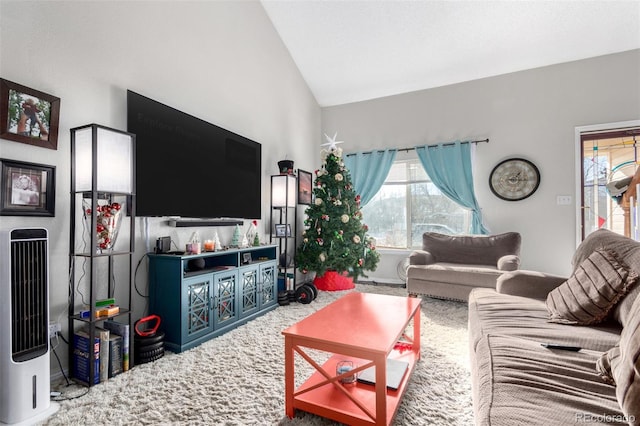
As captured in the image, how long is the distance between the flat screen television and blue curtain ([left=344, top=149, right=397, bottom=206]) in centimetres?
189

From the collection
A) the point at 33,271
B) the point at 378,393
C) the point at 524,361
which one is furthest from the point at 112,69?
the point at 524,361

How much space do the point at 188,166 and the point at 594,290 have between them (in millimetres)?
2981

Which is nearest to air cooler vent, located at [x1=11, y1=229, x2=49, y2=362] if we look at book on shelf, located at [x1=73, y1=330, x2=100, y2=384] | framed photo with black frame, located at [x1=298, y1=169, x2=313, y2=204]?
book on shelf, located at [x1=73, y1=330, x2=100, y2=384]

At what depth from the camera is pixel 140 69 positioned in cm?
252

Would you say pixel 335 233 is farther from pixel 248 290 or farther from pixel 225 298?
pixel 225 298

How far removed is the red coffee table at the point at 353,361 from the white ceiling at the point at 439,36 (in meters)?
3.49

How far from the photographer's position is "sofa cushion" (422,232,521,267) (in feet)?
12.4

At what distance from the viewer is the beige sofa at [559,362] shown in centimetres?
90

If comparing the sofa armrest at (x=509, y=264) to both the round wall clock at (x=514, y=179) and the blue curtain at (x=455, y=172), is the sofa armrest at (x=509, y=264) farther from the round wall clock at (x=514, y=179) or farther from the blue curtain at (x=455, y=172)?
the round wall clock at (x=514, y=179)

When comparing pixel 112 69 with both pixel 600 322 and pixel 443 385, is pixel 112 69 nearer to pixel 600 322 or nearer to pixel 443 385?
pixel 443 385

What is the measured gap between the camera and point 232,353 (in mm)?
2299

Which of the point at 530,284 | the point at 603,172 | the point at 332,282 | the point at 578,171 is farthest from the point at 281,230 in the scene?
the point at 603,172

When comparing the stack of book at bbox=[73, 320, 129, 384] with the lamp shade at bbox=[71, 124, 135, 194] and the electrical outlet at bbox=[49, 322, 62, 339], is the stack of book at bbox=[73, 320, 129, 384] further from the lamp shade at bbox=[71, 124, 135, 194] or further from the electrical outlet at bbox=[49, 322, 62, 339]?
the lamp shade at bbox=[71, 124, 135, 194]

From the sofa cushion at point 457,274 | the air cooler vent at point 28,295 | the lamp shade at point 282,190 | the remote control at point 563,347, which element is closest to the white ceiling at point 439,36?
the lamp shade at point 282,190
